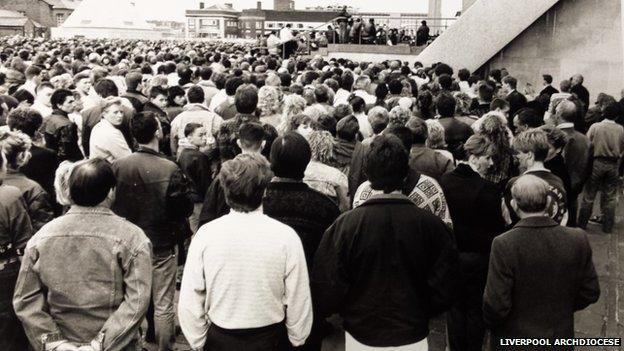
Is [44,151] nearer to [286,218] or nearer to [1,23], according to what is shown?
[286,218]

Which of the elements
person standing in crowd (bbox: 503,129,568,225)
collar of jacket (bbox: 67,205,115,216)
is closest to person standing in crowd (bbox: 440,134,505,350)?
person standing in crowd (bbox: 503,129,568,225)

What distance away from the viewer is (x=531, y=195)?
3.49m

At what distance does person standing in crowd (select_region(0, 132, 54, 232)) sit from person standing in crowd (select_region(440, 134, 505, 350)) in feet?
9.37

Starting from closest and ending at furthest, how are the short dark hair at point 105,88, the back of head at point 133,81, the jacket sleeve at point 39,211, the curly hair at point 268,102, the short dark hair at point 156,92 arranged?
1. the jacket sleeve at point 39,211
2. the short dark hair at point 105,88
3. the curly hair at point 268,102
4. the back of head at point 133,81
5. the short dark hair at point 156,92

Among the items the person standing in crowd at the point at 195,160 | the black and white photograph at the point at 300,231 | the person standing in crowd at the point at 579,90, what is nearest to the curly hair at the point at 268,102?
the black and white photograph at the point at 300,231

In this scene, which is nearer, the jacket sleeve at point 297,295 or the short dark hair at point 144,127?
the jacket sleeve at point 297,295

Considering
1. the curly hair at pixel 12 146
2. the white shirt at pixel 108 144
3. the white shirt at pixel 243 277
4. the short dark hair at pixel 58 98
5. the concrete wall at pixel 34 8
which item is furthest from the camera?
the concrete wall at pixel 34 8

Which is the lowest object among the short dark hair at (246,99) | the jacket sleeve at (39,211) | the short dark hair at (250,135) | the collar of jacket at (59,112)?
the jacket sleeve at (39,211)

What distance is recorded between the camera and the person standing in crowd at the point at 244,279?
121 inches

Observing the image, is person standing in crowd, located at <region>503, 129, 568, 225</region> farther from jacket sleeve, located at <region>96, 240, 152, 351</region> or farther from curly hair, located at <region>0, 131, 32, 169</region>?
curly hair, located at <region>0, 131, 32, 169</region>

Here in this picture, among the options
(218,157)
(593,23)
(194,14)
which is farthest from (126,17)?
(218,157)

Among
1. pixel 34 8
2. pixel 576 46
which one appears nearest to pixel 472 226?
pixel 576 46

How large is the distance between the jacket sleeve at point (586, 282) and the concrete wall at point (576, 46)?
12864 mm

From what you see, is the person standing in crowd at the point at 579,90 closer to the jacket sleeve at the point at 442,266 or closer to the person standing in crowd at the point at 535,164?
the person standing in crowd at the point at 535,164
